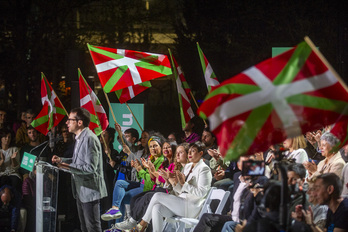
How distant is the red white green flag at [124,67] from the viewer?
400 inches

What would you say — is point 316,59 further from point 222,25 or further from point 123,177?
point 222,25

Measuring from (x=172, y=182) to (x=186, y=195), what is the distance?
39 centimetres

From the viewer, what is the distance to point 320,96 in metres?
5.33

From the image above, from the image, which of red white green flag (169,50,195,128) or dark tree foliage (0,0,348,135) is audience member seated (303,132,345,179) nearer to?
red white green flag (169,50,195,128)

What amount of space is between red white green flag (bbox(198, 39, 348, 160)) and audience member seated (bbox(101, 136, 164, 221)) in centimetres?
480

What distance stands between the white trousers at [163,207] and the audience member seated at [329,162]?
201 centimetres

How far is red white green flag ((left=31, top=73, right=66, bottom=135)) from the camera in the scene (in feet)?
37.8

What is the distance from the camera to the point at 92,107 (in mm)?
10695

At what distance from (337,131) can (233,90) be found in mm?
1483

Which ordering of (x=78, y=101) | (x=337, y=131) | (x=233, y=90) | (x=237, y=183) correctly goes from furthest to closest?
(x=78, y=101) < (x=237, y=183) < (x=337, y=131) < (x=233, y=90)

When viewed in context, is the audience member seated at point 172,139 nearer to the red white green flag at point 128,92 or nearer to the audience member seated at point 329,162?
the red white green flag at point 128,92

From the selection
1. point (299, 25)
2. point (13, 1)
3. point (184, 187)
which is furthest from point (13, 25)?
point (184, 187)

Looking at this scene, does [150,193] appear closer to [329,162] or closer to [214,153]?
[214,153]

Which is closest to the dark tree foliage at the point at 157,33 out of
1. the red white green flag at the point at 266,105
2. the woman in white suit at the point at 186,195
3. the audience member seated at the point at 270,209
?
the woman in white suit at the point at 186,195
